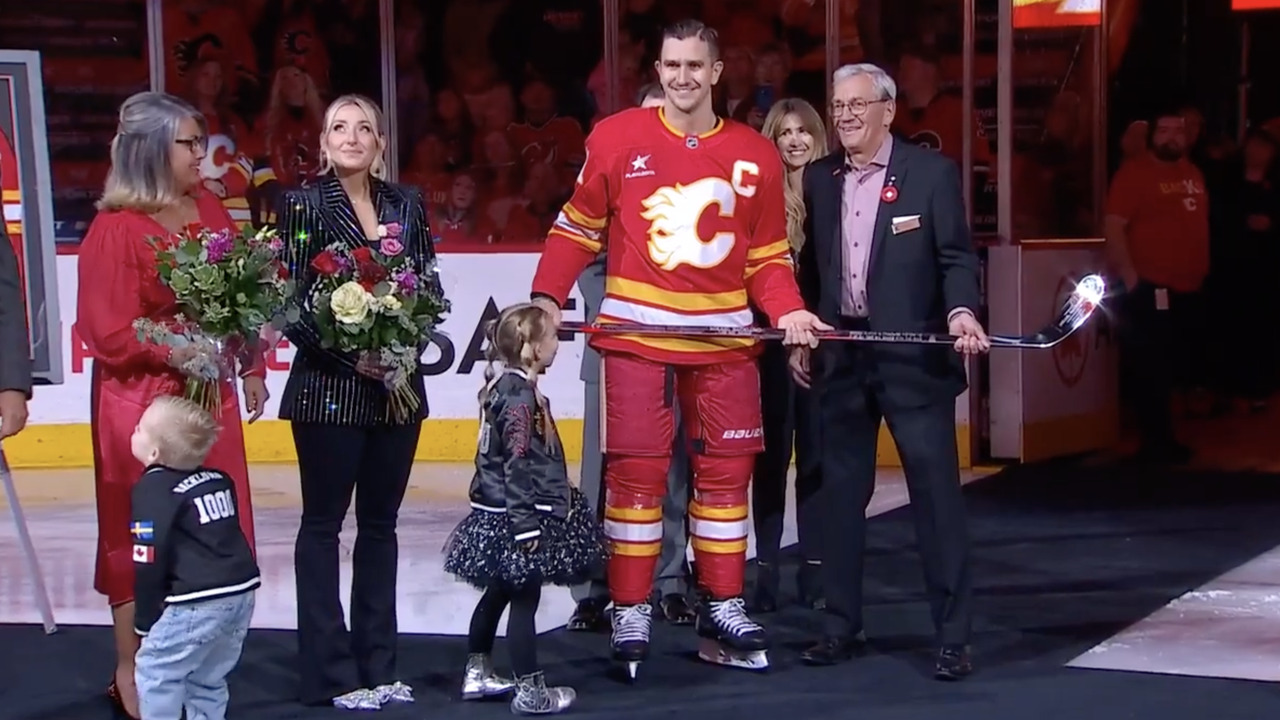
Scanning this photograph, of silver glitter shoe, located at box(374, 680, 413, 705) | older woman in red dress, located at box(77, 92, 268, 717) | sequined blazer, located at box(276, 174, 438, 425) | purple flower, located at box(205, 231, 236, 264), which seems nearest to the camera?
purple flower, located at box(205, 231, 236, 264)

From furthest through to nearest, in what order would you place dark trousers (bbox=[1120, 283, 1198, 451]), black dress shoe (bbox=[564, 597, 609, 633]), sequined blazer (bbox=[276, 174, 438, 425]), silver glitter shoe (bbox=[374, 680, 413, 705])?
dark trousers (bbox=[1120, 283, 1198, 451]) → black dress shoe (bbox=[564, 597, 609, 633]) → silver glitter shoe (bbox=[374, 680, 413, 705]) → sequined blazer (bbox=[276, 174, 438, 425])

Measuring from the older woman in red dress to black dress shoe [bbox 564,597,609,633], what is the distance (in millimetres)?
1397

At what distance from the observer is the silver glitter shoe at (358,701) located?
16.3 feet

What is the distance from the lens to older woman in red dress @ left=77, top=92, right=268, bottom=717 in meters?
4.67

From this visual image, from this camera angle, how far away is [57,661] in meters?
5.61

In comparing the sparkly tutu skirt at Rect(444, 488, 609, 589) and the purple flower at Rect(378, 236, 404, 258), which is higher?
the purple flower at Rect(378, 236, 404, 258)

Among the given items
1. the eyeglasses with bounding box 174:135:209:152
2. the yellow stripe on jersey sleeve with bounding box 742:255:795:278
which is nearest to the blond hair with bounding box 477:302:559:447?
the yellow stripe on jersey sleeve with bounding box 742:255:795:278

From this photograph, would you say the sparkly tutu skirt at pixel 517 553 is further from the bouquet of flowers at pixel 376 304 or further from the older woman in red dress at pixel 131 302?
the older woman in red dress at pixel 131 302

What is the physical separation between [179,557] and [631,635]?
4.50 ft

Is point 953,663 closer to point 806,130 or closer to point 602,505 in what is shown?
point 602,505

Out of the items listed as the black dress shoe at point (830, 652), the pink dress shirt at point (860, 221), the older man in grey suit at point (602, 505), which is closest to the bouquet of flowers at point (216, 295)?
the older man in grey suit at point (602, 505)

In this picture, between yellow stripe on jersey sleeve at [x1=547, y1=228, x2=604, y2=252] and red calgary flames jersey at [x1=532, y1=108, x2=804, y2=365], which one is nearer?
red calgary flames jersey at [x1=532, y1=108, x2=804, y2=365]

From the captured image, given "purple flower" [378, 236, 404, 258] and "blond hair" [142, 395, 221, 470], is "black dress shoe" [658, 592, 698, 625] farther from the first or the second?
"blond hair" [142, 395, 221, 470]

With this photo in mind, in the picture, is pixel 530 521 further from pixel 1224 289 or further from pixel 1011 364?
pixel 1224 289
